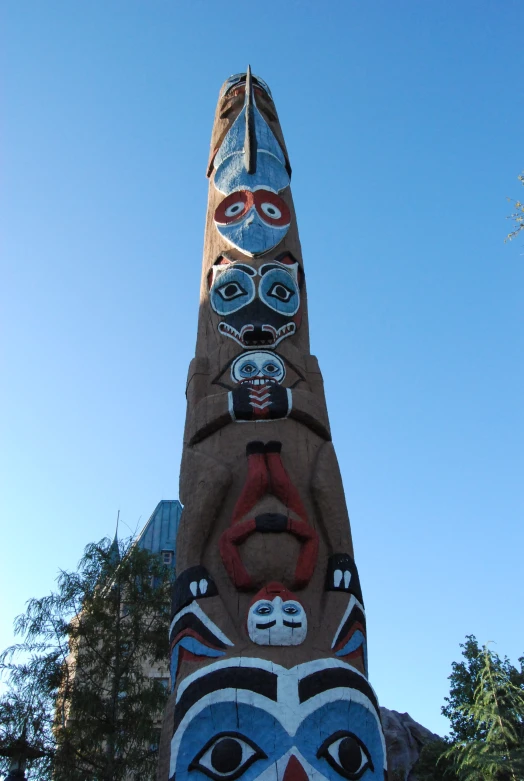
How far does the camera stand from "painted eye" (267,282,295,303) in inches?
292

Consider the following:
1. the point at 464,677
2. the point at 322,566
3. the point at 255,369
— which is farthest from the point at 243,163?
the point at 464,677

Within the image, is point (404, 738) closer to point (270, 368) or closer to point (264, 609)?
point (270, 368)

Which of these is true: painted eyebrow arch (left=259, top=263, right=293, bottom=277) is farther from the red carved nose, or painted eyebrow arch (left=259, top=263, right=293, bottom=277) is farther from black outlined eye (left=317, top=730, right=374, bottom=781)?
the red carved nose

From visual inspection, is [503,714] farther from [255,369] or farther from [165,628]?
[255,369]

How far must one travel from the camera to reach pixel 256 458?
5.78 metres

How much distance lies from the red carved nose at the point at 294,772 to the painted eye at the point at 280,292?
15.0ft

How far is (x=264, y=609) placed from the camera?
4.71 meters

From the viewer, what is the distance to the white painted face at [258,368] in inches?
261

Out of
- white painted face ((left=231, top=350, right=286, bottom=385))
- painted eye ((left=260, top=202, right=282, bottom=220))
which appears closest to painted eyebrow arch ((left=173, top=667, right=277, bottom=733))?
white painted face ((left=231, top=350, right=286, bottom=385))

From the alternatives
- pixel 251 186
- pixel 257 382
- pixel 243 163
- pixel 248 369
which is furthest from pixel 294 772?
pixel 243 163

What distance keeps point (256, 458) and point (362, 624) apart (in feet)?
5.02

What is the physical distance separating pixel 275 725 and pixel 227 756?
32cm

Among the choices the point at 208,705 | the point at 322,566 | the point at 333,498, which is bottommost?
the point at 208,705

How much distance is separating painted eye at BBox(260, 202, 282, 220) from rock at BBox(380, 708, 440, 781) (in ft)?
37.0
